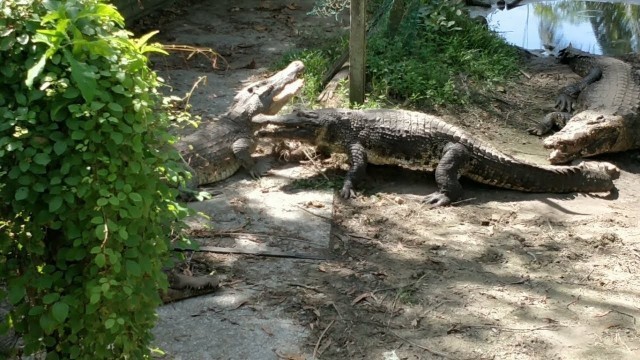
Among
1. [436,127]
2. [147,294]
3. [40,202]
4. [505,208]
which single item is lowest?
[505,208]

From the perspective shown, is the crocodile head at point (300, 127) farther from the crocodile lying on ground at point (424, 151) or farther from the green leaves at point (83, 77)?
the green leaves at point (83, 77)

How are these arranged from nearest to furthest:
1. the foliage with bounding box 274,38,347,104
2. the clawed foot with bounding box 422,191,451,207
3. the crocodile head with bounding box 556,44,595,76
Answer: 1. the clawed foot with bounding box 422,191,451,207
2. the foliage with bounding box 274,38,347,104
3. the crocodile head with bounding box 556,44,595,76

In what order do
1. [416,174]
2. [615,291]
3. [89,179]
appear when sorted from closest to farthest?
1. [89,179]
2. [615,291]
3. [416,174]

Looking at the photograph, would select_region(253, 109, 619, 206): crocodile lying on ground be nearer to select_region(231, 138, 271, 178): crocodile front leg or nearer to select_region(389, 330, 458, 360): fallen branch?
select_region(231, 138, 271, 178): crocodile front leg

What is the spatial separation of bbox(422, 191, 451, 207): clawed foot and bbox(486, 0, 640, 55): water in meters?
5.83

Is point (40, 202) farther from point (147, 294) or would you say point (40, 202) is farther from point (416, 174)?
point (416, 174)

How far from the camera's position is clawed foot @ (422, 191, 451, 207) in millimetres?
6125

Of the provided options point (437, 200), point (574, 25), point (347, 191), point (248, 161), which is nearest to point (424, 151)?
point (437, 200)

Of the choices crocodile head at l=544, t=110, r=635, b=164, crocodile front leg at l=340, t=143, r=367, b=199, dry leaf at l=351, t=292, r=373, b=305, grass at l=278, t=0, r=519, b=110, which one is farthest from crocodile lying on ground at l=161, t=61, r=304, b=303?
crocodile head at l=544, t=110, r=635, b=164

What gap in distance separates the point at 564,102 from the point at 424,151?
9.34 ft

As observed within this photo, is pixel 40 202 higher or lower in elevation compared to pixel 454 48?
higher

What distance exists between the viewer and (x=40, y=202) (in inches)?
107

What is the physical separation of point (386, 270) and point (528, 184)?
79.8 inches

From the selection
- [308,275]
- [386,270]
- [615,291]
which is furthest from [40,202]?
[615,291]
